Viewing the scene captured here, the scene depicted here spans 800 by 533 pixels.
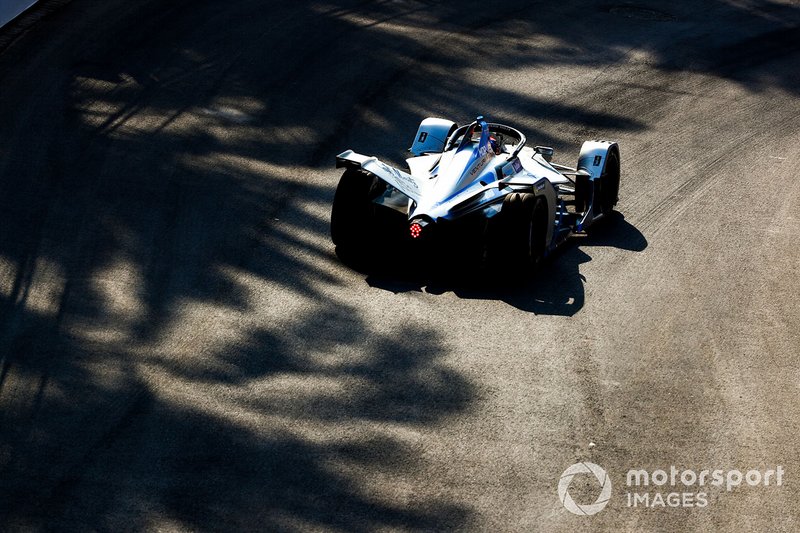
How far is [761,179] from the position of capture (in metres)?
16.8

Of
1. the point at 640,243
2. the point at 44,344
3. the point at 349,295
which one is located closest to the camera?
the point at 44,344

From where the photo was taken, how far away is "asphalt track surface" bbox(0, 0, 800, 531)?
920 centimetres

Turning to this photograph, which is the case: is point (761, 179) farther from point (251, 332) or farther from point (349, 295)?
point (251, 332)

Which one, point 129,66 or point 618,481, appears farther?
point 129,66

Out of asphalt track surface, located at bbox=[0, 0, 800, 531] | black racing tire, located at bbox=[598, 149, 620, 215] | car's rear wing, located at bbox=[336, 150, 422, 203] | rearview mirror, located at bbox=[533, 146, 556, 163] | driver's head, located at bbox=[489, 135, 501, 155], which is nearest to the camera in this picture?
asphalt track surface, located at bbox=[0, 0, 800, 531]

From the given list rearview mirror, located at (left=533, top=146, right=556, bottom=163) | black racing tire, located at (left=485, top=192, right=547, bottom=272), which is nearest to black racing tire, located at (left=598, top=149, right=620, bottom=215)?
rearview mirror, located at (left=533, top=146, right=556, bottom=163)

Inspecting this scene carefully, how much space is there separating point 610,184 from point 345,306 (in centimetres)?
474

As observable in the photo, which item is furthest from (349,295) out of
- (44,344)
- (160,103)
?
(160,103)

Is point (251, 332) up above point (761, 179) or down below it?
above

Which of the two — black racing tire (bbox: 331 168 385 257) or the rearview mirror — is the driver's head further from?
black racing tire (bbox: 331 168 385 257)

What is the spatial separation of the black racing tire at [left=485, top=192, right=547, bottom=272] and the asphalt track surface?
268 mm

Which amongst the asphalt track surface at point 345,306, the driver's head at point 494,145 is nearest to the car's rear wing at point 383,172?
the asphalt track surface at point 345,306

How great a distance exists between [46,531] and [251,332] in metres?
3.61

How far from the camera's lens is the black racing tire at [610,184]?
582 inches
